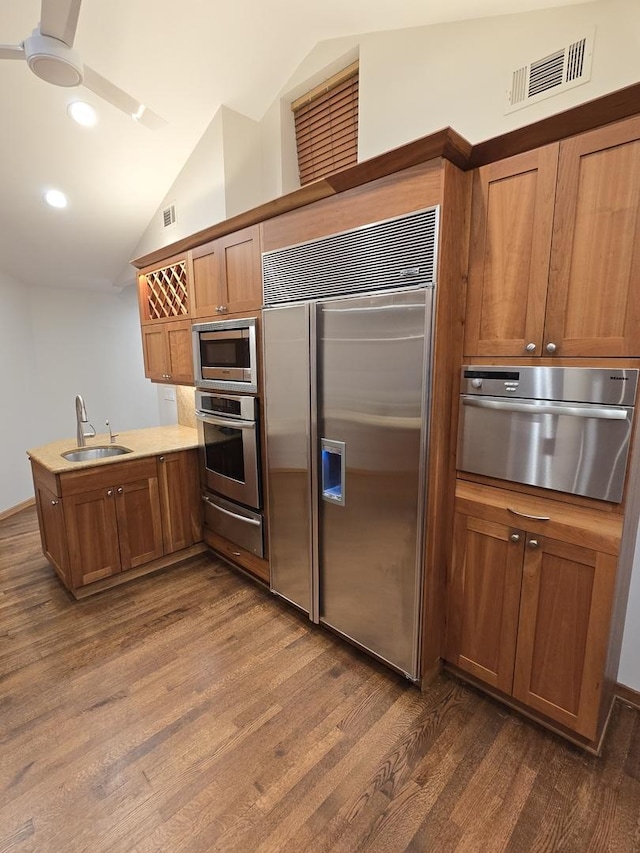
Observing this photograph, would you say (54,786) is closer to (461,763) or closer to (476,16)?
(461,763)

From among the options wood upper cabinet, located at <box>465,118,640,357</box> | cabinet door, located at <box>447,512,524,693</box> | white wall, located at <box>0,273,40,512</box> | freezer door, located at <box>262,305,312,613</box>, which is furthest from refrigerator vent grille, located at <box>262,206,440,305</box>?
white wall, located at <box>0,273,40,512</box>

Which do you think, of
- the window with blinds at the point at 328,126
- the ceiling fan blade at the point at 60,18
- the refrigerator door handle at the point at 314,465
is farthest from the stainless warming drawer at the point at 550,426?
the ceiling fan blade at the point at 60,18

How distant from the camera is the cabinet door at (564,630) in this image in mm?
1471

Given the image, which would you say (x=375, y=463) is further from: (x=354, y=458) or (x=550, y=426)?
(x=550, y=426)

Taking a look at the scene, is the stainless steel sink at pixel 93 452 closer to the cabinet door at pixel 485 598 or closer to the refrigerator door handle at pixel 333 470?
the refrigerator door handle at pixel 333 470

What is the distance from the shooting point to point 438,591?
6.20 feet

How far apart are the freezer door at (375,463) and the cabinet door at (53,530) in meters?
1.66

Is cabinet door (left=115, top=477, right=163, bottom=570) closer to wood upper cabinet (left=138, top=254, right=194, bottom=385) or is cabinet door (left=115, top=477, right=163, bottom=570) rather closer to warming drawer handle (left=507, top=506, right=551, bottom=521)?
wood upper cabinet (left=138, top=254, right=194, bottom=385)

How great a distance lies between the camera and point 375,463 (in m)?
1.87

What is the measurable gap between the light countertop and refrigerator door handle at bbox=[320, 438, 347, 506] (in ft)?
4.47

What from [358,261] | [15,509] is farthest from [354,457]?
[15,509]

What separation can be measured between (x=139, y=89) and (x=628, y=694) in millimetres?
4199

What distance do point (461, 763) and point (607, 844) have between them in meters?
0.47

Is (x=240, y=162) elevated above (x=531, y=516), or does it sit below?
above
